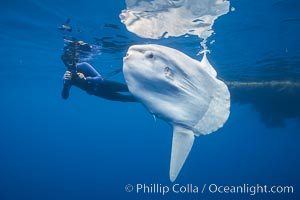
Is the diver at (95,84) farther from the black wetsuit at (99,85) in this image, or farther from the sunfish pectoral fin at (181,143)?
the sunfish pectoral fin at (181,143)

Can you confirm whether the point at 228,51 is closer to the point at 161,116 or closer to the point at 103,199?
the point at 161,116

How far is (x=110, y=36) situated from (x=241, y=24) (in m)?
6.21

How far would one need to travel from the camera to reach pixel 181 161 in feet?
11.6

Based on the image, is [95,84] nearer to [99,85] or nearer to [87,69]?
[99,85]

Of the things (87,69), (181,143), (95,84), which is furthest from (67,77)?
(181,143)

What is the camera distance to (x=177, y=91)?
3268 millimetres

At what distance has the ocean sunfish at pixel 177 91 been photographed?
120 inches

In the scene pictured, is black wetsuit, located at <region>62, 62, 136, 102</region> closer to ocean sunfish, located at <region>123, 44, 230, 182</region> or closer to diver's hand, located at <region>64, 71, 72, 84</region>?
diver's hand, located at <region>64, 71, 72, 84</region>

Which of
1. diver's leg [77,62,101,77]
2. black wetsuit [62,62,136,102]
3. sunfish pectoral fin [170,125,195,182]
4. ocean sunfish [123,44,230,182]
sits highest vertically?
diver's leg [77,62,101,77]

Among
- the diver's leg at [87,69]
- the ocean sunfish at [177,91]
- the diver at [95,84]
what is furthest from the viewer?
the diver's leg at [87,69]

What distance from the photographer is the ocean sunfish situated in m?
3.05

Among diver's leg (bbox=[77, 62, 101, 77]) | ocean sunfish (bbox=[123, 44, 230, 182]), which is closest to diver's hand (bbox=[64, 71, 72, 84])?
diver's leg (bbox=[77, 62, 101, 77])

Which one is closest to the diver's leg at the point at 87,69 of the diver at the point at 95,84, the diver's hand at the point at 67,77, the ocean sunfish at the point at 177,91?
the diver at the point at 95,84

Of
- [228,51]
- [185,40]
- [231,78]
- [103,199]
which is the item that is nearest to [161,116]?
[185,40]
